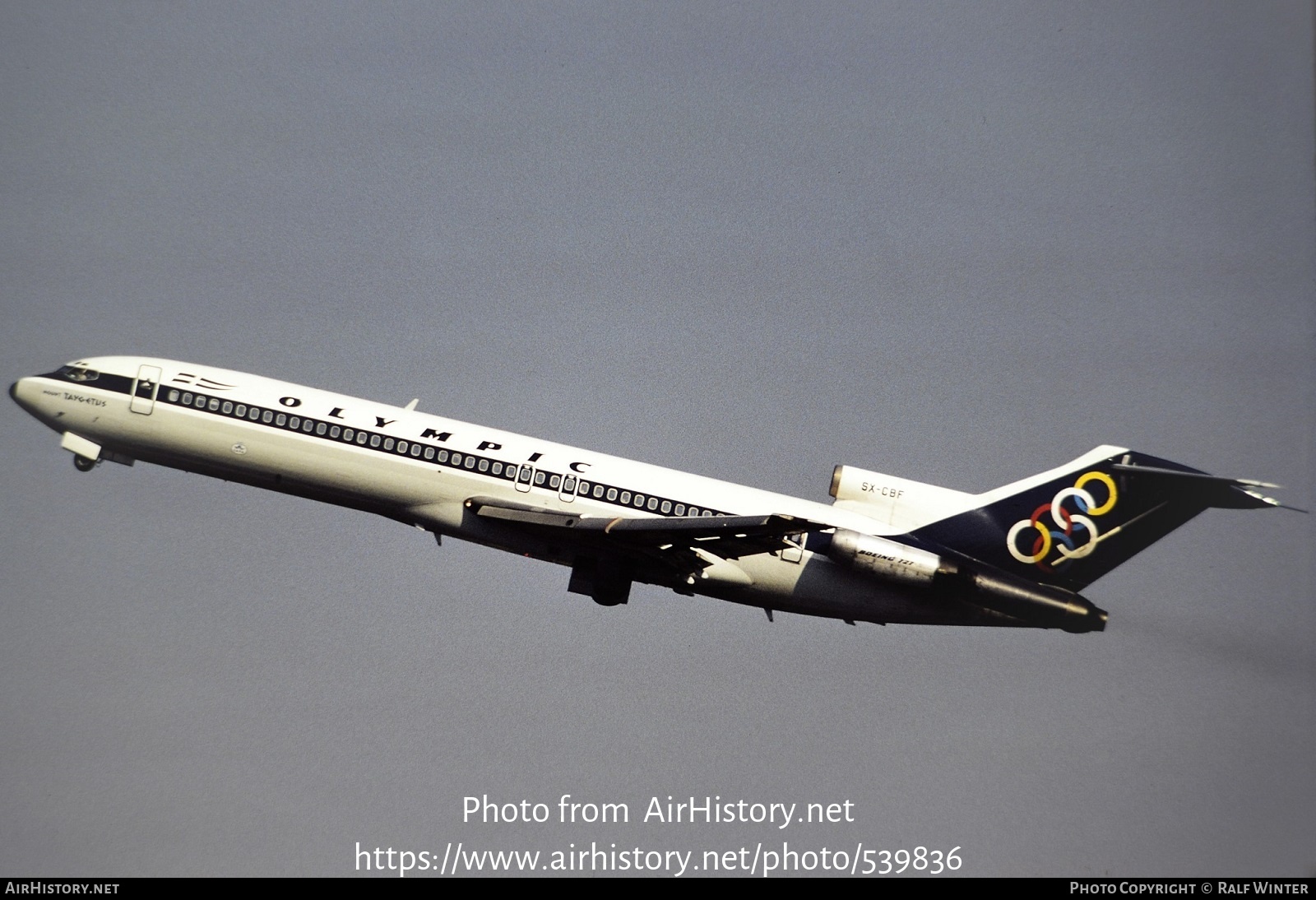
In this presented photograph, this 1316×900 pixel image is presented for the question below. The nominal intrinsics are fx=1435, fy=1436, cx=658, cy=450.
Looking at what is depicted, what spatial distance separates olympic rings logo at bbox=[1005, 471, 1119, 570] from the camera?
119ft

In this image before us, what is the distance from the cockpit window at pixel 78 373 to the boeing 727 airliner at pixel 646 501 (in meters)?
0.05

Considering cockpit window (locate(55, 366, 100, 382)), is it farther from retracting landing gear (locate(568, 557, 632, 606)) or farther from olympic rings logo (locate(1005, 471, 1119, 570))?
olympic rings logo (locate(1005, 471, 1119, 570))

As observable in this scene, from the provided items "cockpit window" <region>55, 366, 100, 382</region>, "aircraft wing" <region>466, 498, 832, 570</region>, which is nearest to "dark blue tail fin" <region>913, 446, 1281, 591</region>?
"aircraft wing" <region>466, 498, 832, 570</region>

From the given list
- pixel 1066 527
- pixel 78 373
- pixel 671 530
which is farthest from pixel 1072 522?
pixel 78 373

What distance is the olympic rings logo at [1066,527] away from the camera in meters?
36.2

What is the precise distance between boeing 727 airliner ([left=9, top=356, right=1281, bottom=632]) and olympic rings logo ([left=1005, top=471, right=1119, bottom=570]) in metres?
0.05

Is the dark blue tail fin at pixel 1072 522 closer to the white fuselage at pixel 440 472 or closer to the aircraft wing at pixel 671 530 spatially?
the white fuselage at pixel 440 472

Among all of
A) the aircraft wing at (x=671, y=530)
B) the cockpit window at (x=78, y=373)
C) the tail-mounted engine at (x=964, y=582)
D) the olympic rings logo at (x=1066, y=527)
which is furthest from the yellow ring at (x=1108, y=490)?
the cockpit window at (x=78, y=373)

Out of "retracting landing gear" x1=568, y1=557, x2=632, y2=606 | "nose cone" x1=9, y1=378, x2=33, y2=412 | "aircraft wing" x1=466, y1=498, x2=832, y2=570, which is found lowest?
"retracting landing gear" x1=568, y1=557, x2=632, y2=606

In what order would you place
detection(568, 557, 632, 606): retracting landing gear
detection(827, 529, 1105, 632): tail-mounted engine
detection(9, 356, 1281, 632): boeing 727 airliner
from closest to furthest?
detection(827, 529, 1105, 632): tail-mounted engine, detection(9, 356, 1281, 632): boeing 727 airliner, detection(568, 557, 632, 606): retracting landing gear

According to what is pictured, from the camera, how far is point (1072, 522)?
3634 centimetres

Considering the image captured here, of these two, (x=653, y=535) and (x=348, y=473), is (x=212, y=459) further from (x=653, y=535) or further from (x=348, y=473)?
(x=653, y=535)

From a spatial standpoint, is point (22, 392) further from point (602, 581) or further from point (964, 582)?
point (964, 582)
